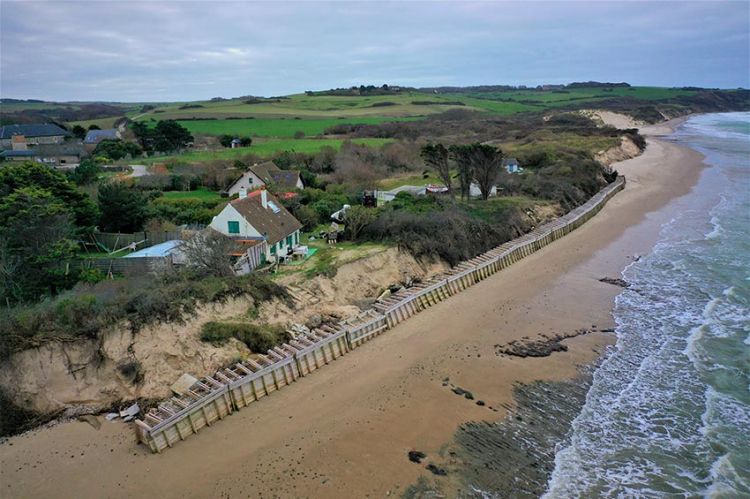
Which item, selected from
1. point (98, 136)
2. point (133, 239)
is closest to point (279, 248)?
point (133, 239)

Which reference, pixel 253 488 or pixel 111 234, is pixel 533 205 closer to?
pixel 111 234

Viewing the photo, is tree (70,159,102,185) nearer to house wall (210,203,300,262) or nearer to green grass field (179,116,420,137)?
house wall (210,203,300,262)

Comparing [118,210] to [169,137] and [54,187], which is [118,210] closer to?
[54,187]

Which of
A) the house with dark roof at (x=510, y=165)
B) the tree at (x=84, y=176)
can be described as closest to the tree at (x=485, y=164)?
the house with dark roof at (x=510, y=165)

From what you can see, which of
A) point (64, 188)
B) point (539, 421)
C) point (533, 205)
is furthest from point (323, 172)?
point (539, 421)

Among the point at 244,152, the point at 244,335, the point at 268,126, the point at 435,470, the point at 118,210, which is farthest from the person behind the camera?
the point at 268,126

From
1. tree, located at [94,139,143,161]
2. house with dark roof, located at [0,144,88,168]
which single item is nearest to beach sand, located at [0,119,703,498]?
tree, located at [94,139,143,161]
